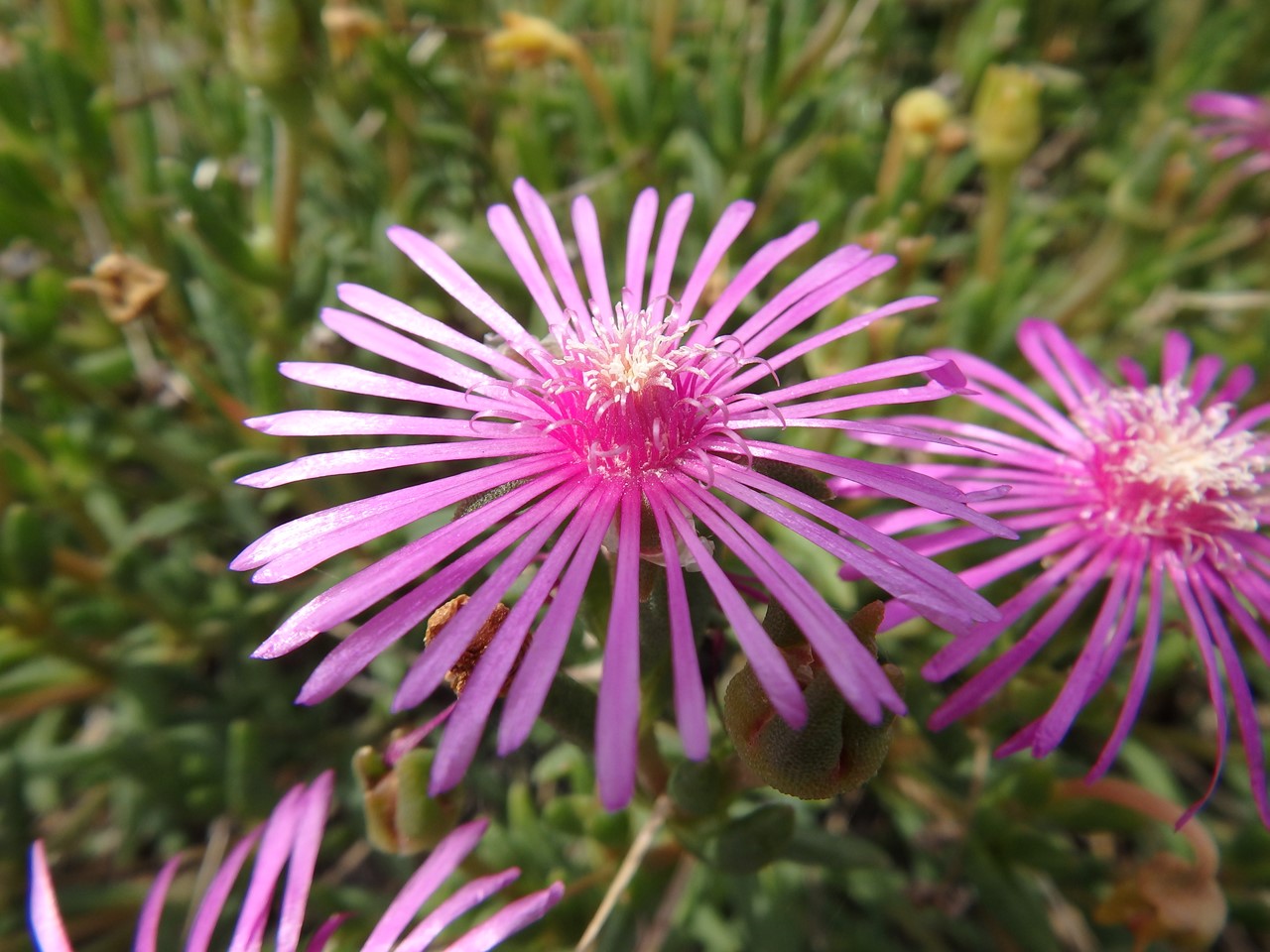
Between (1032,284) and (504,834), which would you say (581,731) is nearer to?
(504,834)

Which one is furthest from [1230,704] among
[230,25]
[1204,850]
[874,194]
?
[230,25]

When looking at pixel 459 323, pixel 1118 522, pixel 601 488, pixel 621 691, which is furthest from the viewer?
pixel 459 323

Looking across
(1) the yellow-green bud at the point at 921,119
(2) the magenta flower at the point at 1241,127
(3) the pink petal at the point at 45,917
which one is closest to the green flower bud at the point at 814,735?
(3) the pink petal at the point at 45,917

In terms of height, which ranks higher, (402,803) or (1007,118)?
(1007,118)

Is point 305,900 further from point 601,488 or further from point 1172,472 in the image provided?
point 1172,472

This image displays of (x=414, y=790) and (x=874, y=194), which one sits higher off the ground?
(x=874, y=194)

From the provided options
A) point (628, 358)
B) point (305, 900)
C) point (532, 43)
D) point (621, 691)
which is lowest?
point (305, 900)

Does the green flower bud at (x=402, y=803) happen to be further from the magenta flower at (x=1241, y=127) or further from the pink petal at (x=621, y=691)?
the magenta flower at (x=1241, y=127)

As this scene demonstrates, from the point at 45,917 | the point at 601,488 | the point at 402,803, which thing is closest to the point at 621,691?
the point at 601,488
